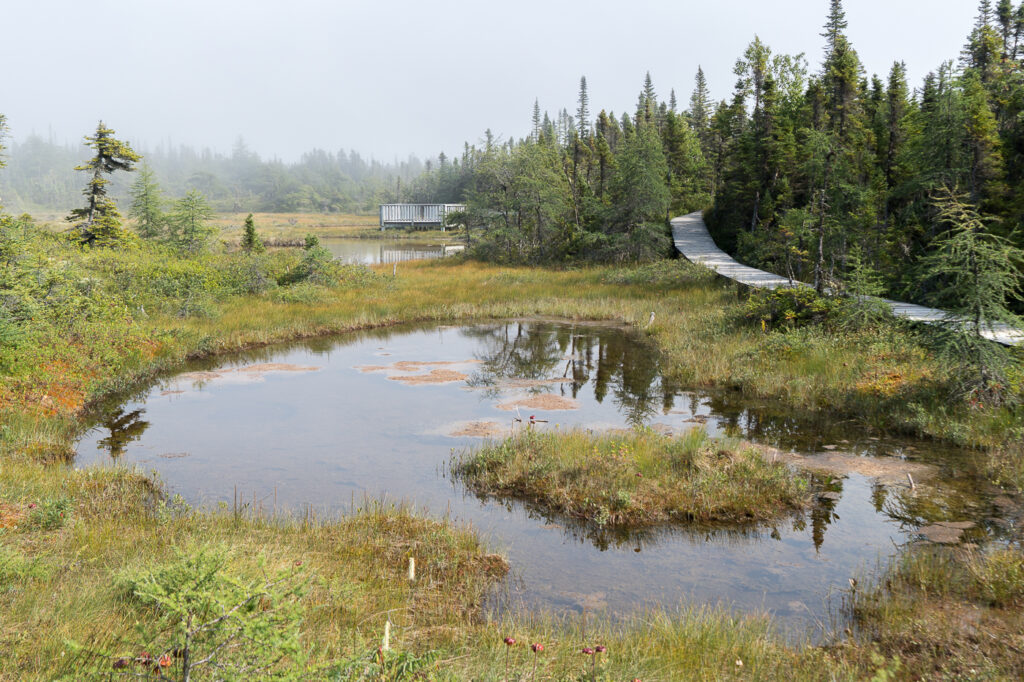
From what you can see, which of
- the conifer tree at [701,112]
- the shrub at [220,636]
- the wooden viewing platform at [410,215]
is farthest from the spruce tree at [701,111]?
the shrub at [220,636]

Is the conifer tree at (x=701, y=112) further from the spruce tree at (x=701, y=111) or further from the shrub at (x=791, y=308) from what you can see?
the shrub at (x=791, y=308)

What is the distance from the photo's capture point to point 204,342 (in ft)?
63.1

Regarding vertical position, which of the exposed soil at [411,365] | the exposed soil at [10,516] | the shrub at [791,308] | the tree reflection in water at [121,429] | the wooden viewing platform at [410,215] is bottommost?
the tree reflection in water at [121,429]

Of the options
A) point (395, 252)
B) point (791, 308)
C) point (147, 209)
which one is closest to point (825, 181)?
point (791, 308)

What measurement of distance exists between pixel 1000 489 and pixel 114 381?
17.5m

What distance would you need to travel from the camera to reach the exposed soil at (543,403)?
561 inches

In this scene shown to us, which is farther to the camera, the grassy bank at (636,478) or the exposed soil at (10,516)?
the grassy bank at (636,478)

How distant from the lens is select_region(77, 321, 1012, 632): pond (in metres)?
7.33

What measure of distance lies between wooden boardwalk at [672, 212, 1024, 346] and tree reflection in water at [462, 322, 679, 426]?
17.7 ft

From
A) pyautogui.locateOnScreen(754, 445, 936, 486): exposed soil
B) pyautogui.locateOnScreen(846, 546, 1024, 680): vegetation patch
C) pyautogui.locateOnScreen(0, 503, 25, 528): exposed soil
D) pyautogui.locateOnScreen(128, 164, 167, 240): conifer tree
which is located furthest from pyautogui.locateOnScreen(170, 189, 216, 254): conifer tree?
pyautogui.locateOnScreen(846, 546, 1024, 680): vegetation patch

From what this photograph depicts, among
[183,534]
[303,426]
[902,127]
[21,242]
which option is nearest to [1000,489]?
[183,534]

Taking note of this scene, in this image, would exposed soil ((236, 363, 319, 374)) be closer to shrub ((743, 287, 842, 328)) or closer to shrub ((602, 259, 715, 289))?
shrub ((743, 287, 842, 328))

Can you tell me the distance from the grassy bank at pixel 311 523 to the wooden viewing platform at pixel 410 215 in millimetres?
75856

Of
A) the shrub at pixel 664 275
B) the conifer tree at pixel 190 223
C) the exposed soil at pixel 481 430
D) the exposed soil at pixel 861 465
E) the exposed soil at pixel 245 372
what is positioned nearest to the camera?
the exposed soil at pixel 861 465
